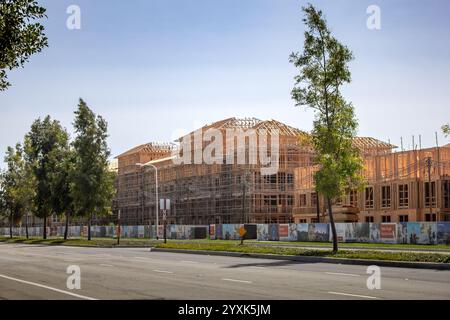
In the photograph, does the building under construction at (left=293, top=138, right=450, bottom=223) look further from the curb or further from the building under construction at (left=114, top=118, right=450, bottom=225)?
the curb

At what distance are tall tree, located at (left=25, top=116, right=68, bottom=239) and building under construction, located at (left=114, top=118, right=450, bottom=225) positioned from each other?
10010 millimetres

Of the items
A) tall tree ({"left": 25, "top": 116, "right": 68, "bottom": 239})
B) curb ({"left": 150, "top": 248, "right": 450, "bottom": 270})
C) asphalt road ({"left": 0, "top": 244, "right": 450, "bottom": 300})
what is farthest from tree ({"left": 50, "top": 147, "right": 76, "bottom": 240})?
asphalt road ({"left": 0, "top": 244, "right": 450, "bottom": 300})

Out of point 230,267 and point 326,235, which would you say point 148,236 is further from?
point 230,267

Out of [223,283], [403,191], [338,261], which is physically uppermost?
[403,191]

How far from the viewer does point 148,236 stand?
74125mm

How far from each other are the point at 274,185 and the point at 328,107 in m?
50.3

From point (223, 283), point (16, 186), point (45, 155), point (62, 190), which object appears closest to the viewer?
point (223, 283)

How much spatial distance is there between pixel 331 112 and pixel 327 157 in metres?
2.27

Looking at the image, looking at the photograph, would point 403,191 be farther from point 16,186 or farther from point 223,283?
point 223,283

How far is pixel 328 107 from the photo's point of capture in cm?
3278

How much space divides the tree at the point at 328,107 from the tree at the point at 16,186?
50795 mm

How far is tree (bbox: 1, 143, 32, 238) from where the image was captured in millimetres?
78438

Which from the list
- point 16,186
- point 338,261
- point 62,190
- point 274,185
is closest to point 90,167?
point 62,190

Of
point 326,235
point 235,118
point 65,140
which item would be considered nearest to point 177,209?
point 235,118
